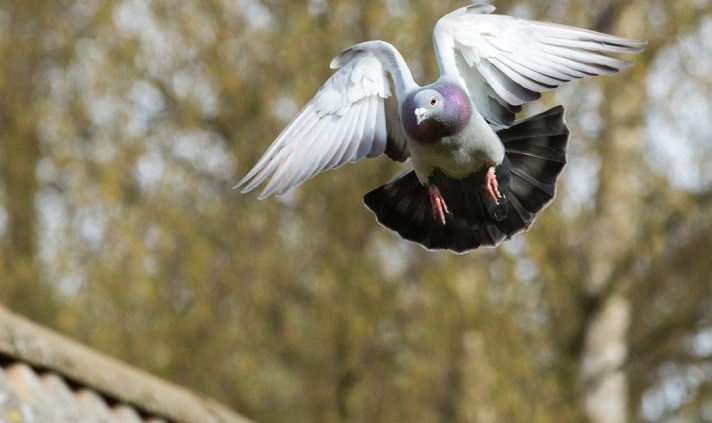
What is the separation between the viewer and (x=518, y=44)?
15.1 ft

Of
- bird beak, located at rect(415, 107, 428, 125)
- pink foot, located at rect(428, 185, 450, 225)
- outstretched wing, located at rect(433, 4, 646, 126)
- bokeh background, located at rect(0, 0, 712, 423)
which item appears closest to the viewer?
bird beak, located at rect(415, 107, 428, 125)

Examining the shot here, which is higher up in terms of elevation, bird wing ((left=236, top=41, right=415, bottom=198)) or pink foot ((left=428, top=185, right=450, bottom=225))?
bird wing ((left=236, top=41, right=415, bottom=198))

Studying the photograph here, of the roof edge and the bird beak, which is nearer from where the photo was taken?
the bird beak

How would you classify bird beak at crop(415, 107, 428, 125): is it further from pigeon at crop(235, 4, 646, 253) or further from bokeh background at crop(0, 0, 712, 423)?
bokeh background at crop(0, 0, 712, 423)

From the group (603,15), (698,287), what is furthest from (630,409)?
(603,15)

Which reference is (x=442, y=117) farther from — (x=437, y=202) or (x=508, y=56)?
(x=508, y=56)

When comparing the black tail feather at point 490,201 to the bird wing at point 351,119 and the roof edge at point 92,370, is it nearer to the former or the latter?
the bird wing at point 351,119

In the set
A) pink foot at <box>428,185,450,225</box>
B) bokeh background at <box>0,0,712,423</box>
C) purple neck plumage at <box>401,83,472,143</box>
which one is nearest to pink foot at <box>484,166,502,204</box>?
pink foot at <box>428,185,450,225</box>

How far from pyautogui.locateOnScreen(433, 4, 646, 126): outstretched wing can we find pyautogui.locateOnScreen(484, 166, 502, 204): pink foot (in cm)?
27

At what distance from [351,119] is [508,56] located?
1.89ft

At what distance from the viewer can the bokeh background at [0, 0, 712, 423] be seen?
322 inches

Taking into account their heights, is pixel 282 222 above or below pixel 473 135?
below

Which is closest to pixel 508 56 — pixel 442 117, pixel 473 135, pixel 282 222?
pixel 473 135

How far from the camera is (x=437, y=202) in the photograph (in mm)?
4301
